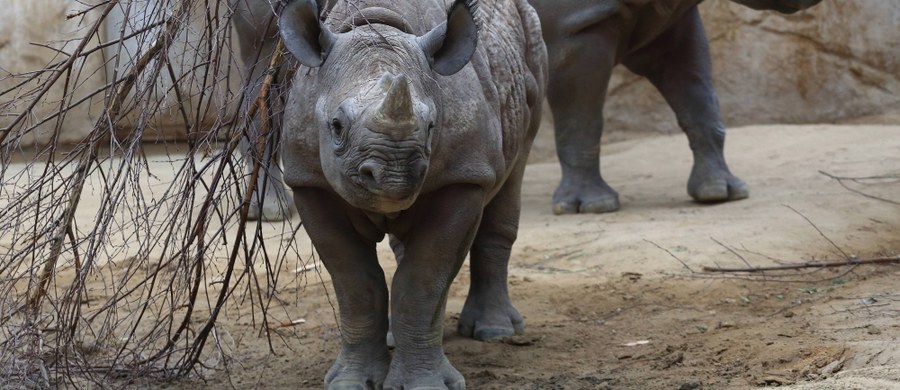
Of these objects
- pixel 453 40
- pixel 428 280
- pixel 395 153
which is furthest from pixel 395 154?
pixel 428 280

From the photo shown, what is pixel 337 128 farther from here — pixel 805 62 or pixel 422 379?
pixel 805 62

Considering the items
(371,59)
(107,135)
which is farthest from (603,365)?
(107,135)

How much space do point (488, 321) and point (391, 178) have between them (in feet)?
6.98

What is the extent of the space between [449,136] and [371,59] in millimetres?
477

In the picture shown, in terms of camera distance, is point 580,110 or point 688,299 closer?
point 688,299

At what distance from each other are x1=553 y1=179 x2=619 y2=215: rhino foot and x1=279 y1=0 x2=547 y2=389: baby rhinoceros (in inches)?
156

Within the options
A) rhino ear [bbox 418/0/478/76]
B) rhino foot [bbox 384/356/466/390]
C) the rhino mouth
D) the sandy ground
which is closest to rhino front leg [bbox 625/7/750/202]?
the sandy ground

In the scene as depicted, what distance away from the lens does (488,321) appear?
6273 mm

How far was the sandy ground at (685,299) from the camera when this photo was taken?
18.0 ft

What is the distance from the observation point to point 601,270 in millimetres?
7742

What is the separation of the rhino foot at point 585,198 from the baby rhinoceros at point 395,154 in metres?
3.96

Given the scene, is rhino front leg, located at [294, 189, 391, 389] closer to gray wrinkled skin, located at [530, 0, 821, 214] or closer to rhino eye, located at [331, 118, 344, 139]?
rhino eye, located at [331, 118, 344, 139]

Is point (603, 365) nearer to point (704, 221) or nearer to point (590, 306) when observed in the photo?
point (590, 306)

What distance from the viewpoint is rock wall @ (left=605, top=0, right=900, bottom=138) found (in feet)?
42.1
